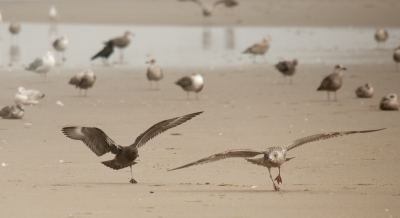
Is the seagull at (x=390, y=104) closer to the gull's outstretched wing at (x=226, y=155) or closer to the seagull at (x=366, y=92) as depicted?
the seagull at (x=366, y=92)

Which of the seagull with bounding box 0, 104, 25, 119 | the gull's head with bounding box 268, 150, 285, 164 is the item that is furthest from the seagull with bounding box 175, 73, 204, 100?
the gull's head with bounding box 268, 150, 285, 164

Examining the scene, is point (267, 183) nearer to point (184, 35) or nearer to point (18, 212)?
point (18, 212)

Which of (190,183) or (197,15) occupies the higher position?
(197,15)

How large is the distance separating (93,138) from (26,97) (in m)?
5.90

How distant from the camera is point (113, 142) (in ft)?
26.6

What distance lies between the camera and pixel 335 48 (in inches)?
968

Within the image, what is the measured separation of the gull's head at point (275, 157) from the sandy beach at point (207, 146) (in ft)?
0.98

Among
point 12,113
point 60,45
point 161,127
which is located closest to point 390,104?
point 12,113

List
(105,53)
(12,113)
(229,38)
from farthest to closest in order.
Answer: (229,38), (105,53), (12,113)

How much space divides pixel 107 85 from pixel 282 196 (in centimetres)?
976

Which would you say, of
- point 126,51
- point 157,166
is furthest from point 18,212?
point 126,51

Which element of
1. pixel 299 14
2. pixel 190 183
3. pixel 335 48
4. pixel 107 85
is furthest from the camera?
pixel 299 14

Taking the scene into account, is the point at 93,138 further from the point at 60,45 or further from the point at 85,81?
the point at 60,45

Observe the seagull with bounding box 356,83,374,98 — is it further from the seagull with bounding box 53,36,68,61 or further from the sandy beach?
the seagull with bounding box 53,36,68,61
